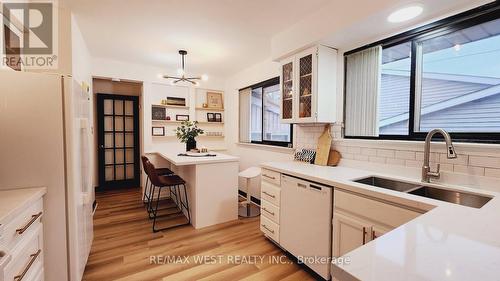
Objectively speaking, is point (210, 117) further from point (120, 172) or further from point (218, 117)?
point (120, 172)

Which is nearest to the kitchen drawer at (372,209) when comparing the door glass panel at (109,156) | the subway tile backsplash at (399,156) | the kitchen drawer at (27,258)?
the subway tile backsplash at (399,156)

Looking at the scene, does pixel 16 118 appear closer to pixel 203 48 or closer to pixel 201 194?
pixel 201 194

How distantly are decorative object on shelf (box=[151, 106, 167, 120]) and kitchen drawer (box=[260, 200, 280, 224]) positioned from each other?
2768 mm

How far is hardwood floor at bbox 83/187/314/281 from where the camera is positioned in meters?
1.89

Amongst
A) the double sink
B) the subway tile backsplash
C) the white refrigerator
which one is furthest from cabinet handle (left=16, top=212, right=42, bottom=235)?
the subway tile backsplash

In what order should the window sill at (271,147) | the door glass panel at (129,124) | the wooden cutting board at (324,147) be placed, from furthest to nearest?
the door glass panel at (129,124)
the window sill at (271,147)
the wooden cutting board at (324,147)

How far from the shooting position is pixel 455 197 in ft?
4.81

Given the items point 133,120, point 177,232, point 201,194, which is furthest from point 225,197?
point 133,120

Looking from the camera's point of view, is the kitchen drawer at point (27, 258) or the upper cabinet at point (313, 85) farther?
the upper cabinet at point (313, 85)

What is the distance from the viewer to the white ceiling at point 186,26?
209 cm

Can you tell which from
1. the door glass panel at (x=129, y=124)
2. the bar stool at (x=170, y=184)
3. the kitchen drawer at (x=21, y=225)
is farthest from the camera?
the door glass panel at (x=129, y=124)

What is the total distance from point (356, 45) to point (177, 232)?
2.88 meters

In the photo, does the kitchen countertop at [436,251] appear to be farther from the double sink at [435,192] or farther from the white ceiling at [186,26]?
the white ceiling at [186,26]

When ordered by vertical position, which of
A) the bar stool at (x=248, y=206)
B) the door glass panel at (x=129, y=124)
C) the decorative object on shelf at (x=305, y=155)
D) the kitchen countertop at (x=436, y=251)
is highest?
the door glass panel at (x=129, y=124)
